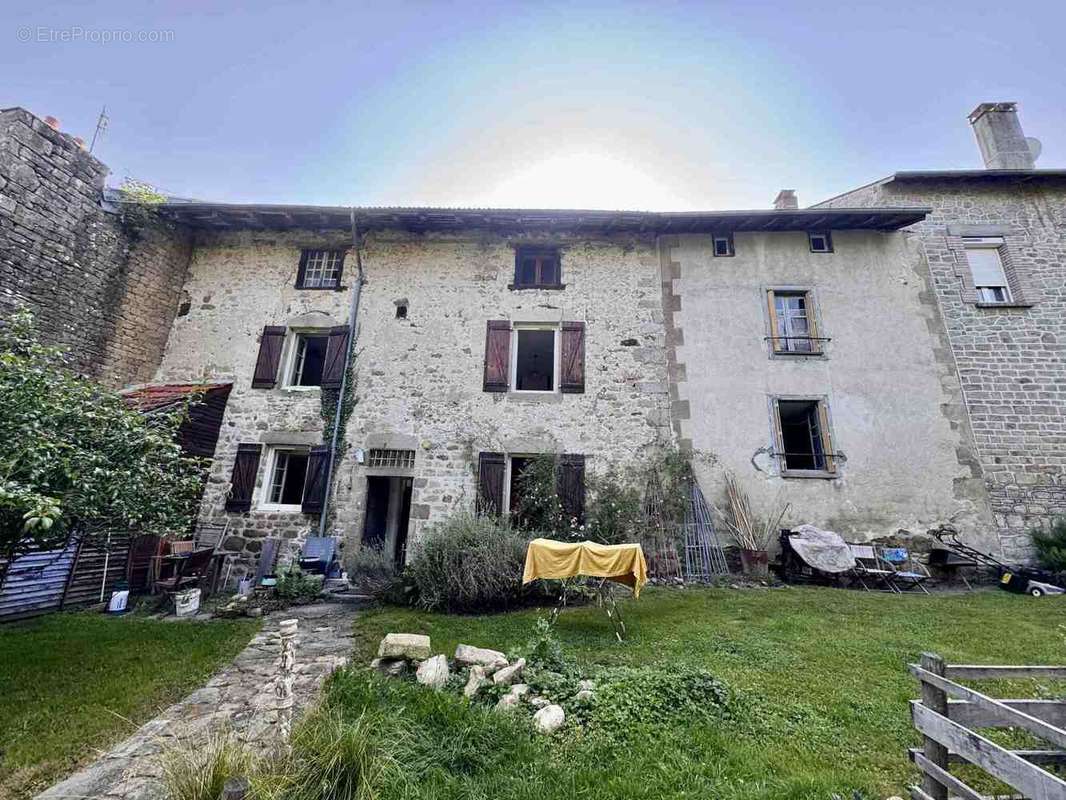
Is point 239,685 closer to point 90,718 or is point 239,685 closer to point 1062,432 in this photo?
point 90,718

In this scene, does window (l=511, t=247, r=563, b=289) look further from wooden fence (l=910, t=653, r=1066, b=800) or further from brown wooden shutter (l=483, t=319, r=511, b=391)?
wooden fence (l=910, t=653, r=1066, b=800)

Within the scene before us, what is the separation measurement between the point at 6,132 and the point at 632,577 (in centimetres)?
1074

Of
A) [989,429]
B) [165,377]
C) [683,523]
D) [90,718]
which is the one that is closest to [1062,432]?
[989,429]

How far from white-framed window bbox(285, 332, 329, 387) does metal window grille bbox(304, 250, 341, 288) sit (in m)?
1.15

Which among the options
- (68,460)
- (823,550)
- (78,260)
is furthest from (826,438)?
(78,260)

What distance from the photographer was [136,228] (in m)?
8.39

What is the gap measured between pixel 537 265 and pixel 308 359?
5366 millimetres

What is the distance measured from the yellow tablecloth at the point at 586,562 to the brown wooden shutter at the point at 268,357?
6.81 m

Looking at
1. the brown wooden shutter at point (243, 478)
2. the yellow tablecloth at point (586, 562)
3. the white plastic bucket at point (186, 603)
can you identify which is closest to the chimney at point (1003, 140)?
the yellow tablecloth at point (586, 562)

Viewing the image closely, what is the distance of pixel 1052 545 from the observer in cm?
718

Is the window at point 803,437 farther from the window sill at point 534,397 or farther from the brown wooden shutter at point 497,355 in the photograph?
the brown wooden shutter at point 497,355

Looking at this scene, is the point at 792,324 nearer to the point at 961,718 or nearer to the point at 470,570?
the point at 470,570

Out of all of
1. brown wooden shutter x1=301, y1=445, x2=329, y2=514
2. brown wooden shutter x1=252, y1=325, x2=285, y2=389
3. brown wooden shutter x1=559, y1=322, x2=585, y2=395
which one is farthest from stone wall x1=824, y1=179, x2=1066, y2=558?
brown wooden shutter x1=252, y1=325, x2=285, y2=389

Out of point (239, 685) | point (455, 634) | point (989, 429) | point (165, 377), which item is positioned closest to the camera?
point (239, 685)
